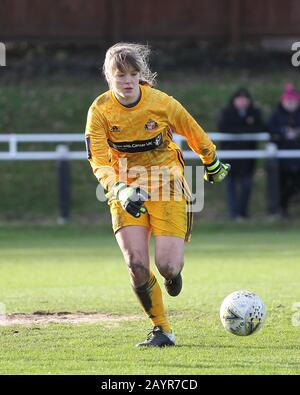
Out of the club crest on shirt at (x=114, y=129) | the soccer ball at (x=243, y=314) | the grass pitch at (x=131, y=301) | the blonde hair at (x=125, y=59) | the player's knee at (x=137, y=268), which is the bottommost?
the grass pitch at (x=131, y=301)

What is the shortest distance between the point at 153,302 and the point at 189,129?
138 centimetres

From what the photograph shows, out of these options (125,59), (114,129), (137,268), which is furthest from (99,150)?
(137,268)

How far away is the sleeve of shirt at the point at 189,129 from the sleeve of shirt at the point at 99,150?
0.56 meters

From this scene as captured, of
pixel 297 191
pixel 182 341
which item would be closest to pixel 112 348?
pixel 182 341

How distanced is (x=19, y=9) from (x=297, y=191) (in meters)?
8.62

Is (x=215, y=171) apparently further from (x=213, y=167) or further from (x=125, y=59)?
(x=125, y=59)

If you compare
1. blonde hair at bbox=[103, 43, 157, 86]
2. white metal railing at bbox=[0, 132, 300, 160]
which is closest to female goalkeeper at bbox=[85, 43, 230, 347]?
blonde hair at bbox=[103, 43, 157, 86]

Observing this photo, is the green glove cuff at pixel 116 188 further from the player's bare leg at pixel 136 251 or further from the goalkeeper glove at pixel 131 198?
the player's bare leg at pixel 136 251

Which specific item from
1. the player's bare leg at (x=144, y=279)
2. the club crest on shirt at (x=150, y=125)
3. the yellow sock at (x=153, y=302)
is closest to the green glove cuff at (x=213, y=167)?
the club crest on shirt at (x=150, y=125)

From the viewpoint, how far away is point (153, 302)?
8258 millimetres

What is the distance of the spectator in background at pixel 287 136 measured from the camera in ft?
60.8

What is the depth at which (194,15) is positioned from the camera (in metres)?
24.9

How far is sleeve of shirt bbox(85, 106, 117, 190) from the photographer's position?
810cm
